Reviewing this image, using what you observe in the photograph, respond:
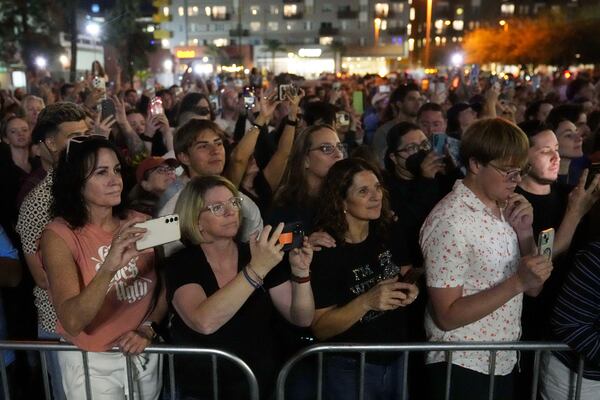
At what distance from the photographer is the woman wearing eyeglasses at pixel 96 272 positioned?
2.93 metres

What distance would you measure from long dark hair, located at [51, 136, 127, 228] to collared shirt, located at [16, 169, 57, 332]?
345 mm

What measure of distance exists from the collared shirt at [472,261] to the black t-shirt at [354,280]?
0.31 metres

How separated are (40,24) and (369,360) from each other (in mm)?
33339

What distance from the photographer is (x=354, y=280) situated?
10.7 ft

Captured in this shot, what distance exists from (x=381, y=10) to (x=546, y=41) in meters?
34.1

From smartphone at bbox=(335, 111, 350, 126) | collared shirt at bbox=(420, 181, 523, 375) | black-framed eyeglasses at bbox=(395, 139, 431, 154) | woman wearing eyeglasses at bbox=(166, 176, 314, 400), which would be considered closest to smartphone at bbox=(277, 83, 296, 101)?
smartphone at bbox=(335, 111, 350, 126)

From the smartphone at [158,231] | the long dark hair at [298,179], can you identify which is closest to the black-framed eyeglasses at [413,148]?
the long dark hair at [298,179]

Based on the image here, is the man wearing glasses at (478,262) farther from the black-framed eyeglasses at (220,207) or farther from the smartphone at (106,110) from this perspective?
the smartphone at (106,110)

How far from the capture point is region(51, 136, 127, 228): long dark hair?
121 inches

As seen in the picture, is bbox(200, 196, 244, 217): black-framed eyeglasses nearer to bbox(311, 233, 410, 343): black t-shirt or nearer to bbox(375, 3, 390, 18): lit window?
bbox(311, 233, 410, 343): black t-shirt

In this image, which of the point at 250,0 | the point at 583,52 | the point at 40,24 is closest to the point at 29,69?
the point at 40,24

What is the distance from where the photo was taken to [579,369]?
2920 millimetres

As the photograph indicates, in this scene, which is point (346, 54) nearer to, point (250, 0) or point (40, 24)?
point (250, 0)

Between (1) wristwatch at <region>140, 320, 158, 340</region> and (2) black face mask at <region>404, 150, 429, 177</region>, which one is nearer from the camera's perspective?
(1) wristwatch at <region>140, 320, 158, 340</region>
